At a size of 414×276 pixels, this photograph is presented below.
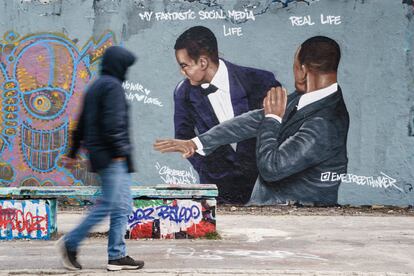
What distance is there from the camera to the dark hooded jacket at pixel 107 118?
16.3 ft

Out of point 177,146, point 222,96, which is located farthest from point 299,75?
point 177,146

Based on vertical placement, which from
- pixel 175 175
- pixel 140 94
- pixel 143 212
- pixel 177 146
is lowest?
pixel 143 212

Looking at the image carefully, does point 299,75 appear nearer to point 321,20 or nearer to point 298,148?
point 321,20

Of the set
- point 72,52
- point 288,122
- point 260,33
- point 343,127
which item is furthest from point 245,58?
point 72,52

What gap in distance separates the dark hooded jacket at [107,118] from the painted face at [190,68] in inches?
204

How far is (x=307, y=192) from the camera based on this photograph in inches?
404

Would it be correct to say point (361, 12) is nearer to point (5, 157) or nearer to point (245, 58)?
point (245, 58)

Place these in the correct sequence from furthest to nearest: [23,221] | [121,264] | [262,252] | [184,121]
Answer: [184,121] → [23,221] → [262,252] → [121,264]

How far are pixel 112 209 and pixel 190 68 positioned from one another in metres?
5.67

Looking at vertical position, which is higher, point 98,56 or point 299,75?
point 98,56

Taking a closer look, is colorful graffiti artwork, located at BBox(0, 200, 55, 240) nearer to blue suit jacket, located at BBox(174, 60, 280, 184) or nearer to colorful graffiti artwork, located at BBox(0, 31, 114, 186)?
colorful graffiti artwork, located at BBox(0, 31, 114, 186)

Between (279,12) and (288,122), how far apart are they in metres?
1.90

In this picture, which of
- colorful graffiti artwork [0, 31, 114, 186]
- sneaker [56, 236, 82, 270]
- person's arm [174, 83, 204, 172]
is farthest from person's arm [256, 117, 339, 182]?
sneaker [56, 236, 82, 270]

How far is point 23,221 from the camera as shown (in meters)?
7.00
